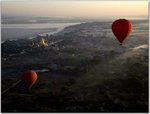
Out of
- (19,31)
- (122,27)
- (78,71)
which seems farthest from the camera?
(19,31)

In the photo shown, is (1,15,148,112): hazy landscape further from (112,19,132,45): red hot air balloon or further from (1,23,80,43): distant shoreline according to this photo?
(112,19,132,45): red hot air balloon

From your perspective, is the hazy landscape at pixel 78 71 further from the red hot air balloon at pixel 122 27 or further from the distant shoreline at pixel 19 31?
the red hot air balloon at pixel 122 27

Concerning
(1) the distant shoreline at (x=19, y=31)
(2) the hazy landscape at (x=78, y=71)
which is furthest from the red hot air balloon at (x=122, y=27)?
(1) the distant shoreline at (x=19, y=31)

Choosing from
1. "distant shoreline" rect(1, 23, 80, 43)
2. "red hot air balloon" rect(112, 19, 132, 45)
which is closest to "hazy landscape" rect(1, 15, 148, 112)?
"distant shoreline" rect(1, 23, 80, 43)

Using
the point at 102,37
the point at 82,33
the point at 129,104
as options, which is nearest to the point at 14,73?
the point at 129,104

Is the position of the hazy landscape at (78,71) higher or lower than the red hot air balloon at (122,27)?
lower

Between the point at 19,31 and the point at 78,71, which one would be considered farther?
the point at 19,31

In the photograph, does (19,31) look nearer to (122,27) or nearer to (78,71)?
(78,71)

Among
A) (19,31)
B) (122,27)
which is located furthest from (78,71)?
(19,31)

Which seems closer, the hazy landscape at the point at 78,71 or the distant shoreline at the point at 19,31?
the hazy landscape at the point at 78,71
